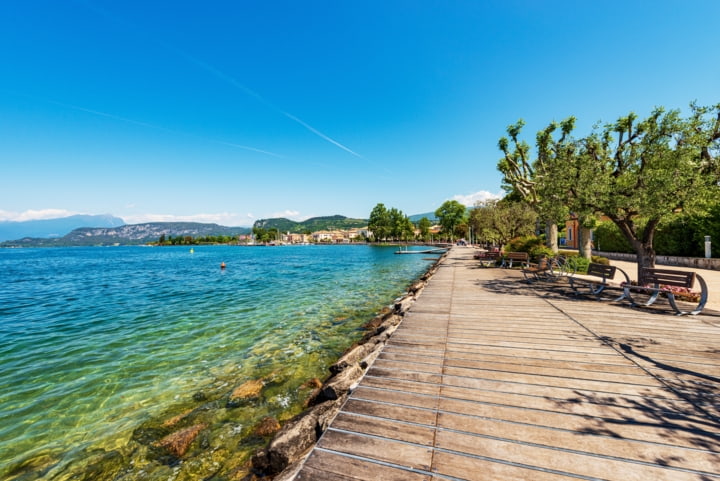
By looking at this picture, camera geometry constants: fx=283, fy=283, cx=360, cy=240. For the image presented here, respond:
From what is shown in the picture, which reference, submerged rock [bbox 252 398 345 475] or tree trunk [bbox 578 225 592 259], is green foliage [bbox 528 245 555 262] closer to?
tree trunk [bbox 578 225 592 259]

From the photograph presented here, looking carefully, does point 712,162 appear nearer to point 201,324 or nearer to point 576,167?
point 576,167

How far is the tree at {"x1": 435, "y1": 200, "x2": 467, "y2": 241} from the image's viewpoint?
84.5 meters

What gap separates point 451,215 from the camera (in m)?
84.0

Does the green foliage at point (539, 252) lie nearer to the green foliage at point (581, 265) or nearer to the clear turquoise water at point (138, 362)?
the green foliage at point (581, 265)

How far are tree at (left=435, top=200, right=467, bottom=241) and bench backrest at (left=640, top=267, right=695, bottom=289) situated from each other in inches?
3119

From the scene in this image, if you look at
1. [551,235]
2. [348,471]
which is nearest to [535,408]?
[348,471]

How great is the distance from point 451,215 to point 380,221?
36749 millimetres

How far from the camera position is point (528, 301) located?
830cm

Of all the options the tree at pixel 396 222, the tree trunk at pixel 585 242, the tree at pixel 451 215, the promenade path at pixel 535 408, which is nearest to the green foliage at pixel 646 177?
the promenade path at pixel 535 408

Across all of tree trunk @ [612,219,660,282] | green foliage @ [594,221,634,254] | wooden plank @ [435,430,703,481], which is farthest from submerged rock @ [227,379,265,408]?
green foliage @ [594,221,634,254]

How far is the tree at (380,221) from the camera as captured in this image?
112812 millimetres

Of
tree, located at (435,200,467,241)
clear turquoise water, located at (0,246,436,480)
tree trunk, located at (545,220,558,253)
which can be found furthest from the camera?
tree, located at (435,200,467,241)

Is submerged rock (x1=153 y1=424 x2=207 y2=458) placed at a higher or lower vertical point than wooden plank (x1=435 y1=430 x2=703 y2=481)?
lower

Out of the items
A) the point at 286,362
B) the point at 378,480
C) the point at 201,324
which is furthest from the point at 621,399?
the point at 201,324
